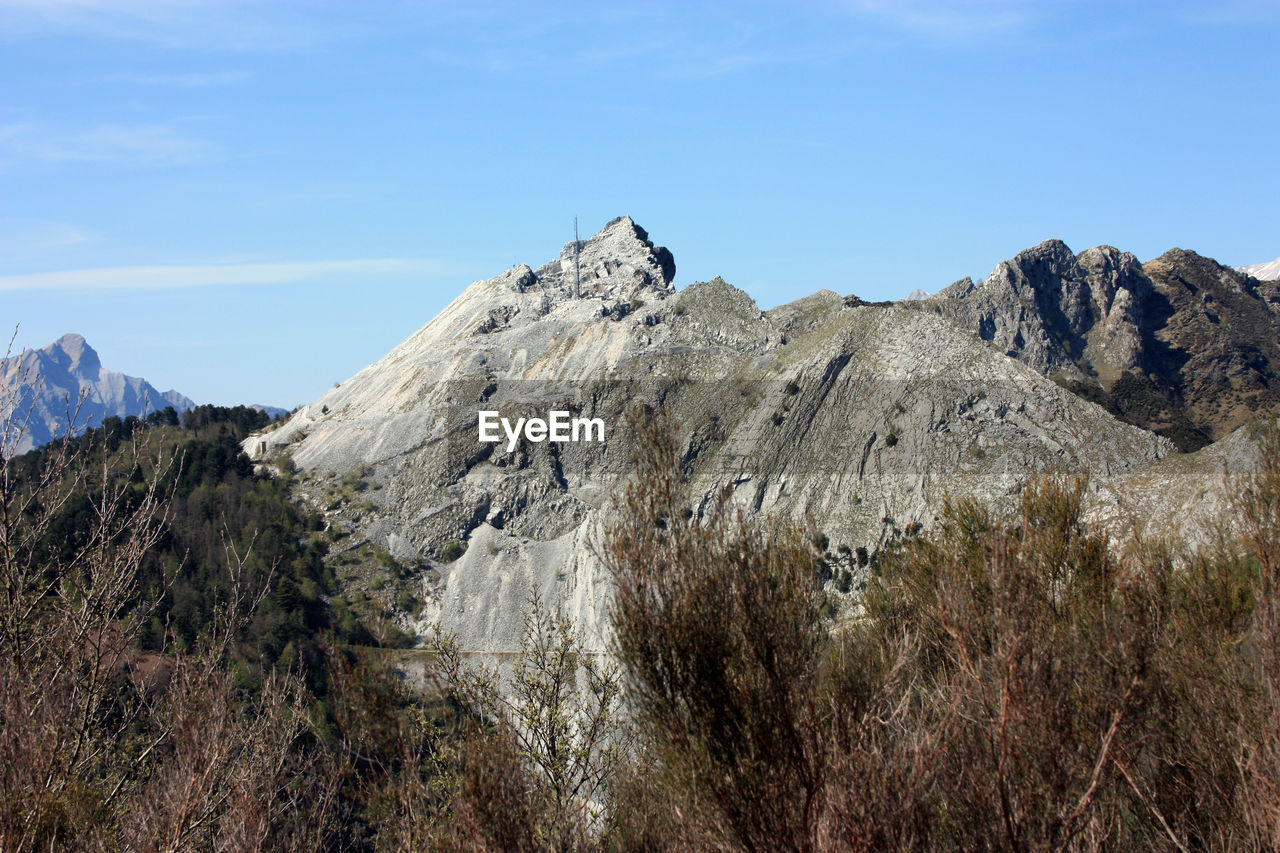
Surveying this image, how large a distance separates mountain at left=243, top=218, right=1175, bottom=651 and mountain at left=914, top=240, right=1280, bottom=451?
220ft

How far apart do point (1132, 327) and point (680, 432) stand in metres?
129

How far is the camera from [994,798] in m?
12.0

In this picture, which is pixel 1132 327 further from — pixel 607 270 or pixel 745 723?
pixel 745 723

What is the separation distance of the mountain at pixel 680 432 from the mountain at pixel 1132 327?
67105 millimetres

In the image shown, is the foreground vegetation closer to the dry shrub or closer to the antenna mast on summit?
the dry shrub

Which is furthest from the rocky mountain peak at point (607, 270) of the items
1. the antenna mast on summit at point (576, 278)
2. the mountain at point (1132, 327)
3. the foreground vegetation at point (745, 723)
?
the foreground vegetation at point (745, 723)

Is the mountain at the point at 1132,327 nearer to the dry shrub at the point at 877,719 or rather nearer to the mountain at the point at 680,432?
the mountain at the point at 680,432

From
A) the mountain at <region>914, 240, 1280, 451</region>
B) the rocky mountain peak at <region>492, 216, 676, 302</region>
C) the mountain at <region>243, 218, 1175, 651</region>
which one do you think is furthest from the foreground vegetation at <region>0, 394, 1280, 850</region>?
the mountain at <region>914, 240, 1280, 451</region>

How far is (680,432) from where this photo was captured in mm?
56156

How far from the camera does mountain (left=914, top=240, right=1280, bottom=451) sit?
135250 millimetres

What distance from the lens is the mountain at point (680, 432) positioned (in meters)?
64.8

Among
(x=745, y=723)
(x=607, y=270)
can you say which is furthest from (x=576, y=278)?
(x=745, y=723)

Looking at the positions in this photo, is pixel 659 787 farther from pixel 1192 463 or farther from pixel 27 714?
pixel 1192 463

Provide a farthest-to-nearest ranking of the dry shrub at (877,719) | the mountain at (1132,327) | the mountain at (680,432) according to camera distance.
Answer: the mountain at (1132,327)
the mountain at (680,432)
the dry shrub at (877,719)
